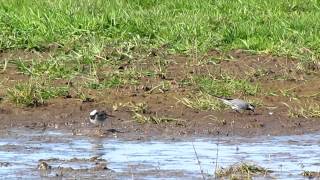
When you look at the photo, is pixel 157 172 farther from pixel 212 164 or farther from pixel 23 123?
pixel 23 123

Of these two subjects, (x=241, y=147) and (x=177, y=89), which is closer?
(x=241, y=147)

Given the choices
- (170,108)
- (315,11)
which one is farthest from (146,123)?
(315,11)

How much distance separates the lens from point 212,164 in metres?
8.30

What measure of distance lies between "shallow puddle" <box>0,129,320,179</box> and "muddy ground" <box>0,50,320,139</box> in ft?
0.98

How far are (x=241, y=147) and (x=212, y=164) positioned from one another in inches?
31.8

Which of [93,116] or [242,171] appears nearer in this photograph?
[242,171]

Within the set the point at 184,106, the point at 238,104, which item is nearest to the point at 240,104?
the point at 238,104

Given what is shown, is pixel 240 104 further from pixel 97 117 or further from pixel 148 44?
pixel 148 44

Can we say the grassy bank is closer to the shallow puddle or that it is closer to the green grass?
the green grass

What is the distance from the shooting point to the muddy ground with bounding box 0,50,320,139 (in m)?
9.79

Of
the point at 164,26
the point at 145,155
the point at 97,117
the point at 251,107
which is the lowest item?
the point at 145,155

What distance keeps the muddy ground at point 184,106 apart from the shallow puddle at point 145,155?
0.30 m

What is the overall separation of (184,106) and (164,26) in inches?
87.5

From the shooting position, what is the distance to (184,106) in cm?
1035
